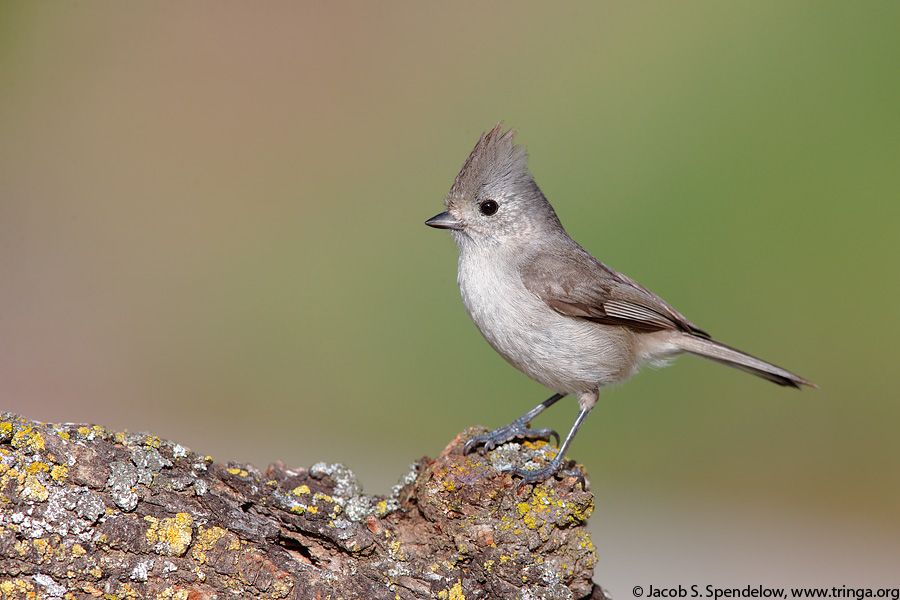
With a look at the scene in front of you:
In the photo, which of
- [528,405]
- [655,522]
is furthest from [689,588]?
[528,405]

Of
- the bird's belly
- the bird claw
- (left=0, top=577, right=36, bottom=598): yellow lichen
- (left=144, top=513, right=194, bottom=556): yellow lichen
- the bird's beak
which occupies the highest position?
the bird's beak

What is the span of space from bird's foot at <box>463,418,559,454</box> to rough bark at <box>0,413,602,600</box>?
0.07m

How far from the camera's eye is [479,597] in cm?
306

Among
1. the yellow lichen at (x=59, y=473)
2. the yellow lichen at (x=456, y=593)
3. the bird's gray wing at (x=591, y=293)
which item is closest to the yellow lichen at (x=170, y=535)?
the yellow lichen at (x=59, y=473)

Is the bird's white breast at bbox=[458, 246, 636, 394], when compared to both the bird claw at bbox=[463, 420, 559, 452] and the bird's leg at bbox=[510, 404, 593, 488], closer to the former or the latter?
the bird claw at bbox=[463, 420, 559, 452]

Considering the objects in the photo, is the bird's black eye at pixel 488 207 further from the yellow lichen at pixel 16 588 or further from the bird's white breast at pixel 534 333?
the yellow lichen at pixel 16 588

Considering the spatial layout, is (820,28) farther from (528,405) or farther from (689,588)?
(689,588)

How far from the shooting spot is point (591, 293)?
167 inches

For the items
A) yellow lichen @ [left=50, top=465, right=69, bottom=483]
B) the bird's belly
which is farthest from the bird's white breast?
yellow lichen @ [left=50, top=465, right=69, bottom=483]

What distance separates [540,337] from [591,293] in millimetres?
462

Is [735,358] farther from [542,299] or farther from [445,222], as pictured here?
[445,222]

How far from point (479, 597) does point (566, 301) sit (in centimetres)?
169

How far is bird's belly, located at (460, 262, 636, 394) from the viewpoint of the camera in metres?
4.02

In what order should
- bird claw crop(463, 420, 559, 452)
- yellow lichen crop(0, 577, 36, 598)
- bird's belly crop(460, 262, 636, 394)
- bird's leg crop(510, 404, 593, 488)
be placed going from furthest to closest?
bird's belly crop(460, 262, 636, 394) < bird claw crop(463, 420, 559, 452) < bird's leg crop(510, 404, 593, 488) < yellow lichen crop(0, 577, 36, 598)
